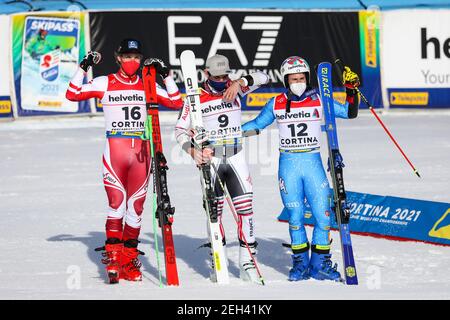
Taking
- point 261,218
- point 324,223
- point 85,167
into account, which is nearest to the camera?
point 324,223

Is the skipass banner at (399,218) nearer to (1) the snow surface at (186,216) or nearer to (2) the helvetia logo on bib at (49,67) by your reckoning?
(1) the snow surface at (186,216)

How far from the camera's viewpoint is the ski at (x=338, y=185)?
9.05 meters

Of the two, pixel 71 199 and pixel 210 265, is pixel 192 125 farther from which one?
pixel 71 199

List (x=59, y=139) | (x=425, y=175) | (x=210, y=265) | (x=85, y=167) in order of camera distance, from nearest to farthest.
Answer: (x=210, y=265) < (x=425, y=175) < (x=85, y=167) < (x=59, y=139)

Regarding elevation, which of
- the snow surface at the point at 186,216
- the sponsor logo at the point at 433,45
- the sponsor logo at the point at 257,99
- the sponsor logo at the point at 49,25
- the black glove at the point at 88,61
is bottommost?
the snow surface at the point at 186,216

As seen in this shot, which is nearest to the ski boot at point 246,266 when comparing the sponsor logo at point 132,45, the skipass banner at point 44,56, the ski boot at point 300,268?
the ski boot at point 300,268

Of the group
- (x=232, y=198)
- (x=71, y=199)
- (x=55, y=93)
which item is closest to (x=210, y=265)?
(x=232, y=198)

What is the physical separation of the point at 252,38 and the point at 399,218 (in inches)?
460

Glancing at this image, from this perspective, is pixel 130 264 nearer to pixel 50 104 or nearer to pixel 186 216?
pixel 186 216

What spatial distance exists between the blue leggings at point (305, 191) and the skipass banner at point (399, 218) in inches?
79.8

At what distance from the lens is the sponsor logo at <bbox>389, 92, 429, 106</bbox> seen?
74.4 feet

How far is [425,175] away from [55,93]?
9440mm

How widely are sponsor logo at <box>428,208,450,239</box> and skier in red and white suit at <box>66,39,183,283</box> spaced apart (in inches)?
128

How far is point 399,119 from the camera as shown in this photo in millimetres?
21922
